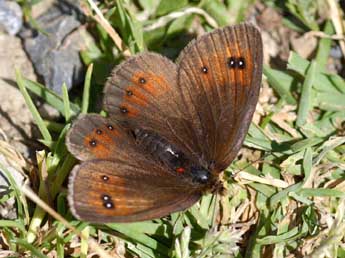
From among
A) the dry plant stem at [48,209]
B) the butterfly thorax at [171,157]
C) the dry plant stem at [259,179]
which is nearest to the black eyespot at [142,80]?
the butterfly thorax at [171,157]

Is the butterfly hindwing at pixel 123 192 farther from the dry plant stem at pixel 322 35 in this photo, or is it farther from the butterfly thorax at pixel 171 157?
the dry plant stem at pixel 322 35

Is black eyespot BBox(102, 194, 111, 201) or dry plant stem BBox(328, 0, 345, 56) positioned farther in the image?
dry plant stem BBox(328, 0, 345, 56)

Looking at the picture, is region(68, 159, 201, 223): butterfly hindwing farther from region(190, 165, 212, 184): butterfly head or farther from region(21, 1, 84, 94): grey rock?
region(21, 1, 84, 94): grey rock

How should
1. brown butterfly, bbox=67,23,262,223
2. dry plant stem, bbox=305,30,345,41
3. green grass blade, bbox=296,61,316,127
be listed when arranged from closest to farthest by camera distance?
brown butterfly, bbox=67,23,262,223 → green grass blade, bbox=296,61,316,127 → dry plant stem, bbox=305,30,345,41

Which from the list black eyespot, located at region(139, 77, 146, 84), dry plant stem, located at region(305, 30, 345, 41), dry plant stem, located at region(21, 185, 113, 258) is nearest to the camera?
dry plant stem, located at region(21, 185, 113, 258)

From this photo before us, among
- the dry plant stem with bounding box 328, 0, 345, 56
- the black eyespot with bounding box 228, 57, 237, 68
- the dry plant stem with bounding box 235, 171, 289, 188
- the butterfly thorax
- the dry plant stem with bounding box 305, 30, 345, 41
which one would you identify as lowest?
the dry plant stem with bounding box 235, 171, 289, 188

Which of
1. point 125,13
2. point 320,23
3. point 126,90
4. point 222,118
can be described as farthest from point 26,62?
point 320,23

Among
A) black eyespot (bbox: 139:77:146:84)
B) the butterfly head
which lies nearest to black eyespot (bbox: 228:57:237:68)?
black eyespot (bbox: 139:77:146:84)
